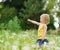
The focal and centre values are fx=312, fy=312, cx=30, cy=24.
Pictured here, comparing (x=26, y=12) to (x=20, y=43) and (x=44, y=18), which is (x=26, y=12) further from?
(x=44, y=18)

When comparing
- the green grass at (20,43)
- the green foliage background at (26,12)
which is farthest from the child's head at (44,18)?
the green foliage background at (26,12)

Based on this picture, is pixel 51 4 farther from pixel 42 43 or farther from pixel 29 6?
pixel 42 43

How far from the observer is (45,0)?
920 inches

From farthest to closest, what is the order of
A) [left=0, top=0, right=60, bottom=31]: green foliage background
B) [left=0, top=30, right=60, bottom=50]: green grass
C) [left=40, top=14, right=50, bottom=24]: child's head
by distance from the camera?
[left=0, top=0, right=60, bottom=31]: green foliage background < [left=0, top=30, right=60, bottom=50]: green grass < [left=40, top=14, right=50, bottom=24]: child's head

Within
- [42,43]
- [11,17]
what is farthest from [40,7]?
[42,43]

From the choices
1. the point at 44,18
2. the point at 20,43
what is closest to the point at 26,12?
the point at 20,43

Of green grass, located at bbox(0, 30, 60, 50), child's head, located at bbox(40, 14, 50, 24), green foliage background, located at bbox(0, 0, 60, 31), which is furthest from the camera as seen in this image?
green foliage background, located at bbox(0, 0, 60, 31)

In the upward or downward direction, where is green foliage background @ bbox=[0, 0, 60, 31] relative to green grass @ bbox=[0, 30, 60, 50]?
upward

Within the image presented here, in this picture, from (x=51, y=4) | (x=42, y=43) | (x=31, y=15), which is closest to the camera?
(x=42, y=43)

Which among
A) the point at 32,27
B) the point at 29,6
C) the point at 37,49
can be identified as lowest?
the point at 37,49

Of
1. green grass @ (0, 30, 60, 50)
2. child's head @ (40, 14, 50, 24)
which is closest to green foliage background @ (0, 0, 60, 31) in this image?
green grass @ (0, 30, 60, 50)

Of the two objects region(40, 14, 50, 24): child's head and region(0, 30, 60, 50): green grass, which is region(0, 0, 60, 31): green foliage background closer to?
region(0, 30, 60, 50): green grass

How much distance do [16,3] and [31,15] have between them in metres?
2.82

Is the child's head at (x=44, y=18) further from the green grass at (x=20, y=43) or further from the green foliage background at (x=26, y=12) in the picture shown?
the green foliage background at (x=26, y=12)
